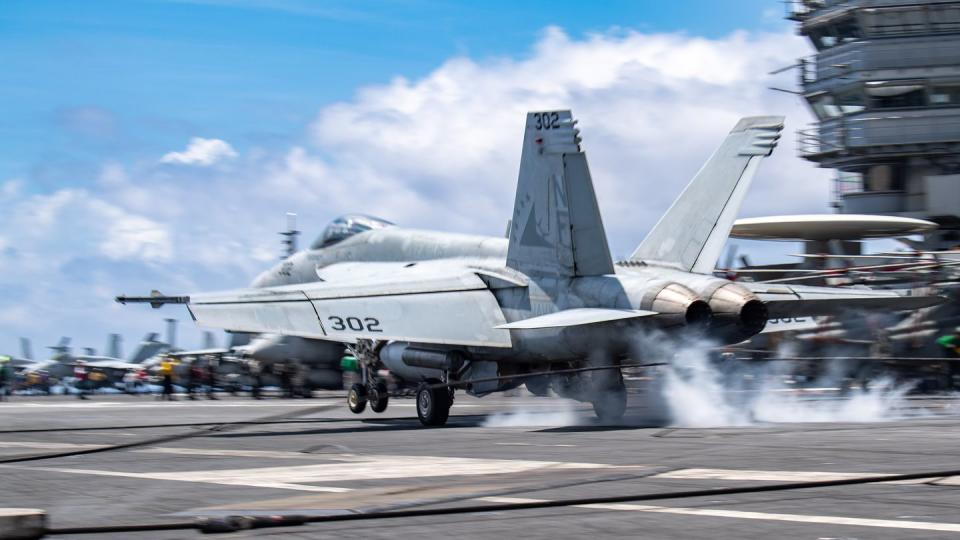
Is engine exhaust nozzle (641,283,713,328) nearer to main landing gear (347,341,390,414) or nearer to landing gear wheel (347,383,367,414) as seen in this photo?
main landing gear (347,341,390,414)

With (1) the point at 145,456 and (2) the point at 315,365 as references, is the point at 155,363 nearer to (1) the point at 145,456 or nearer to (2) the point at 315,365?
(2) the point at 315,365

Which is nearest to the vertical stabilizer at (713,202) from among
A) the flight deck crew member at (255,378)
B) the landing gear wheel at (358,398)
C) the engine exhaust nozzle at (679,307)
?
the engine exhaust nozzle at (679,307)

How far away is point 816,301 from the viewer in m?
17.4

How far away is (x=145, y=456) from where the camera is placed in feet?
42.5

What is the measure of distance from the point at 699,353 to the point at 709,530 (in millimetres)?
11118

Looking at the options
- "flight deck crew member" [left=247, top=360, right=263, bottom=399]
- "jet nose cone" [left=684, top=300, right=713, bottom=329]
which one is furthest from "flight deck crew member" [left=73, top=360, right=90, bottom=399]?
"jet nose cone" [left=684, top=300, right=713, bottom=329]

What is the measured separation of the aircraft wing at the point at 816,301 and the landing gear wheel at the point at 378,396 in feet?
26.4

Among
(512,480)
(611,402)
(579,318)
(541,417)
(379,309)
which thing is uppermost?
(379,309)

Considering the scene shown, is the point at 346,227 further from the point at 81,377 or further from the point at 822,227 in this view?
the point at 81,377

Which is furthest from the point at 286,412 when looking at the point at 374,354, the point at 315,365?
the point at 315,365

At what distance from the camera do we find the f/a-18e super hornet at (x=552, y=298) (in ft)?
54.7

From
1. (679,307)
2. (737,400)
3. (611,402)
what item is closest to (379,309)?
(611,402)

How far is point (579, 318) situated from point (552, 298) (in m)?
1.78

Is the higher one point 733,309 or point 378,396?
point 733,309
